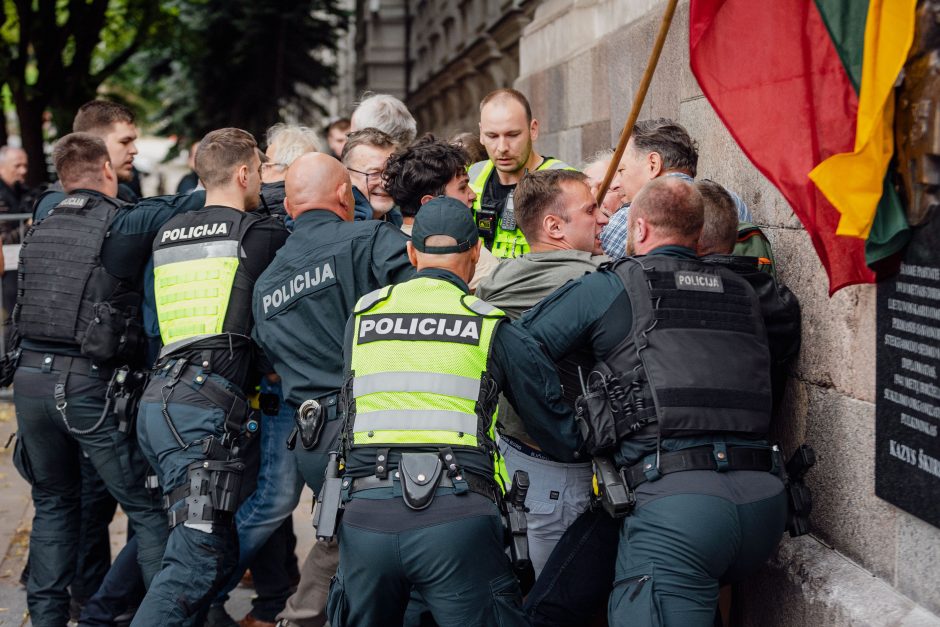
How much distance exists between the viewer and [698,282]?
354 cm

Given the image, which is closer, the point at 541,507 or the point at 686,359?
the point at 686,359

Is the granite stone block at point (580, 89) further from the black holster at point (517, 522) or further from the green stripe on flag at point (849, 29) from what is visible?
the black holster at point (517, 522)

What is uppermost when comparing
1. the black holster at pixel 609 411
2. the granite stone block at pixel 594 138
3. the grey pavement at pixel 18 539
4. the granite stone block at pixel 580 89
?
the granite stone block at pixel 580 89

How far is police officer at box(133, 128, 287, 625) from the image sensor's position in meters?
4.55

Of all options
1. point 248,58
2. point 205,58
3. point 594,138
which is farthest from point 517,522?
point 205,58

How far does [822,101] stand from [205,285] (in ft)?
8.56

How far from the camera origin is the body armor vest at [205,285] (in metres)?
4.78

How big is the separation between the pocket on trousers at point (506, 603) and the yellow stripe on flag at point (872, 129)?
1.44 metres

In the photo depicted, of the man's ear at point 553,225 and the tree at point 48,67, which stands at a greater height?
the tree at point 48,67

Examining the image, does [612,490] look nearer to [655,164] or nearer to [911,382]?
[911,382]

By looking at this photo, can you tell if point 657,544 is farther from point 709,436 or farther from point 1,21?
point 1,21

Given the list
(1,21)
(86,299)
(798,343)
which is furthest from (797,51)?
(1,21)

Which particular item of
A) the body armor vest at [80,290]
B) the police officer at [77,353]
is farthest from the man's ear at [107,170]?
the body armor vest at [80,290]

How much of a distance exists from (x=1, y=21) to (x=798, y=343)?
49.9ft
